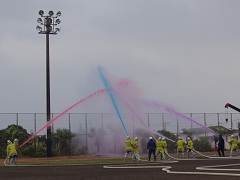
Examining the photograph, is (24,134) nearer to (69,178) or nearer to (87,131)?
(87,131)

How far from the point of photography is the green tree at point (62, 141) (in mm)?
47938

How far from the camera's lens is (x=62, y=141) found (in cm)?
4834

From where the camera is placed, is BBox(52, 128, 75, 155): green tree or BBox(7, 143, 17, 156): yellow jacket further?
BBox(52, 128, 75, 155): green tree

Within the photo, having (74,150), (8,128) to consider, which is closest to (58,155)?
(74,150)

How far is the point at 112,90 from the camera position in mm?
41906

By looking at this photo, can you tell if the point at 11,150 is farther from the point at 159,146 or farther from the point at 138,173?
the point at 138,173

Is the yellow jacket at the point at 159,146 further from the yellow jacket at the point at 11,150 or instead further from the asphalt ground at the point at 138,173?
the asphalt ground at the point at 138,173

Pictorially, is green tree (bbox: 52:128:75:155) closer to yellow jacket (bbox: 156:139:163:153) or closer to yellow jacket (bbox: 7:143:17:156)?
yellow jacket (bbox: 7:143:17:156)

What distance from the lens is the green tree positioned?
47.9 meters

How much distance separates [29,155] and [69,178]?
29.1 metres

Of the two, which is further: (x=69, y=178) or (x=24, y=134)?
(x=24, y=134)

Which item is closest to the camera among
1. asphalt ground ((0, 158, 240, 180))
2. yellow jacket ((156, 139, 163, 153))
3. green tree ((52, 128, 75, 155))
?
asphalt ground ((0, 158, 240, 180))

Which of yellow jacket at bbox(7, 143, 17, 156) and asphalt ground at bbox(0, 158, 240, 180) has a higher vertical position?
yellow jacket at bbox(7, 143, 17, 156)

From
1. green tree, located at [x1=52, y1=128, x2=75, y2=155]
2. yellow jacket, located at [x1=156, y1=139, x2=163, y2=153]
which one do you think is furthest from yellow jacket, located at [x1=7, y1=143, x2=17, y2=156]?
green tree, located at [x1=52, y1=128, x2=75, y2=155]
